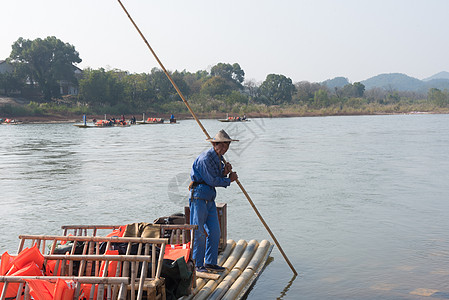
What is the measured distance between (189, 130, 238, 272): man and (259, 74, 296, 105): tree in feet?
297

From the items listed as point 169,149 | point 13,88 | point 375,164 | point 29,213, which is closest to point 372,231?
point 29,213

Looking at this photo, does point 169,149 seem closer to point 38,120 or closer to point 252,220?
point 252,220

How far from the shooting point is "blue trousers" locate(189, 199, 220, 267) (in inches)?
223

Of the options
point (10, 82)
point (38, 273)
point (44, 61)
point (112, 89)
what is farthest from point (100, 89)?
point (38, 273)

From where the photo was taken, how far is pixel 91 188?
46.5ft

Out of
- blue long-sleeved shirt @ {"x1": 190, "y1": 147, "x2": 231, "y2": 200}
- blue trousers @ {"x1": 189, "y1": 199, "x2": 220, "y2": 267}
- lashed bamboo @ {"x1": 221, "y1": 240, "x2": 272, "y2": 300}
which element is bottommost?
lashed bamboo @ {"x1": 221, "y1": 240, "x2": 272, "y2": 300}

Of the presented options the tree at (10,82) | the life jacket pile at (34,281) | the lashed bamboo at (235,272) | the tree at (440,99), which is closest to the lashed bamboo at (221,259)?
the lashed bamboo at (235,272)

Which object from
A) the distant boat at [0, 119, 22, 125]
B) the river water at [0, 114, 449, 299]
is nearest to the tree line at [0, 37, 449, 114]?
the distant boat at [0, 119, 22, 125]

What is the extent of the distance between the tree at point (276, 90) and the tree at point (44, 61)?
3900 cm

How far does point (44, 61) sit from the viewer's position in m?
68.8

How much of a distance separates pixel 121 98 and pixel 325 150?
50245 millimetres

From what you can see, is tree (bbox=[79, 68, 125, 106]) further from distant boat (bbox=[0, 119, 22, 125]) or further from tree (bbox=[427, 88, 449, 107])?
tree (bbox=[427, 88, 449, 107])

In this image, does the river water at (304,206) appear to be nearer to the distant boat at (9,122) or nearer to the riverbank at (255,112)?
the distant boat at (9,122)

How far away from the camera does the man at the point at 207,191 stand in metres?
5.61
